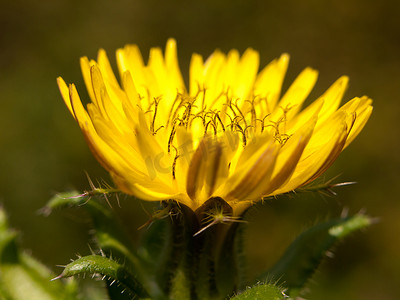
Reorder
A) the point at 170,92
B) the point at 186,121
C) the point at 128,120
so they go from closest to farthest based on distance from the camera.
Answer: the point at 128,120 → the point at 186,121 → the point at 170,92

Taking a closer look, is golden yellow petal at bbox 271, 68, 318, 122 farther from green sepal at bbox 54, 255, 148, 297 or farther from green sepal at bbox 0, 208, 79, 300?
green sepal at bbox 0, 208, 79, 300

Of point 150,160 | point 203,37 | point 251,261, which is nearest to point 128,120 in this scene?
point 150,160

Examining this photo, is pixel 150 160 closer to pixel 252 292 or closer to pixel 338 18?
pixel 252 292

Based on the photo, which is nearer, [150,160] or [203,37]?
[150,160]

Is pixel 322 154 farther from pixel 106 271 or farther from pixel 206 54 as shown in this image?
pixel 206 54

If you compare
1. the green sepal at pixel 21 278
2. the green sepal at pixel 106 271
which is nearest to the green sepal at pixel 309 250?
the green sepal at pixel 106 271

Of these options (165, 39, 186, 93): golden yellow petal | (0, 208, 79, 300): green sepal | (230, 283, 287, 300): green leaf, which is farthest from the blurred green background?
(230, 283, 287, 300): green leaf

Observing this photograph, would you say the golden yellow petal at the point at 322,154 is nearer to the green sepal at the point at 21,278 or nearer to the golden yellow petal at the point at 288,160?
the golden yellow petal at the point at 288,160

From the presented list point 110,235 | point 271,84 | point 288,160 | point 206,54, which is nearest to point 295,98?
point 271,84
